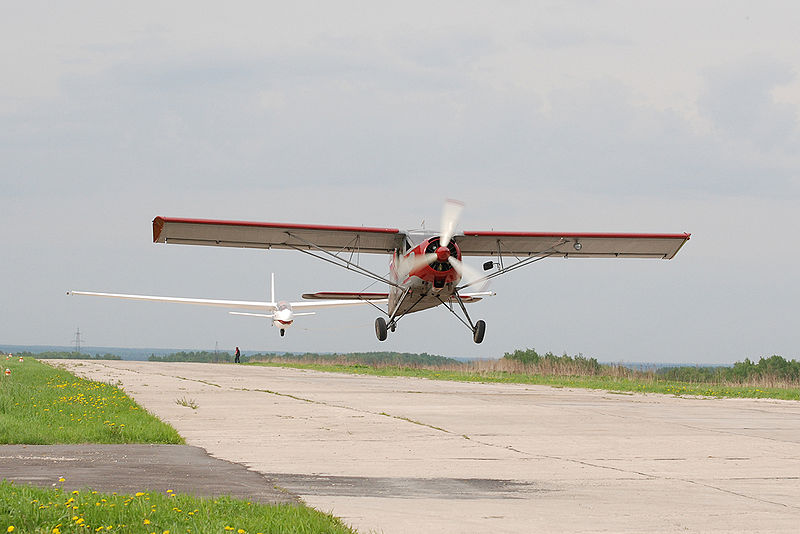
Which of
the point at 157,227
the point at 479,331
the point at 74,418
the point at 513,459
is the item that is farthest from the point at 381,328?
the point at 513,459

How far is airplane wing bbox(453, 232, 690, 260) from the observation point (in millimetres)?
31609

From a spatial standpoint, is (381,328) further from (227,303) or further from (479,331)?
Result: (227,303)

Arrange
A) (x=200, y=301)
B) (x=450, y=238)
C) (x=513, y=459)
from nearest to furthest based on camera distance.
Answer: (x=513, y=459)
(x=450, y=238)
(x=200, y=301)

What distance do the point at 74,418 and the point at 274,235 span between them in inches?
662

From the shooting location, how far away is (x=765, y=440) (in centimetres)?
1366

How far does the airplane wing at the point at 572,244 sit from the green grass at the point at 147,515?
962 inches

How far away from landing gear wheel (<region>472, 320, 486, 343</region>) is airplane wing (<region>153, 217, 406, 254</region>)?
147 inches

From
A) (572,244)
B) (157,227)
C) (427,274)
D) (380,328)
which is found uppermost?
(572,244)

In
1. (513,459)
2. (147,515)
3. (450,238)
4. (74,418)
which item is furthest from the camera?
(450,238)

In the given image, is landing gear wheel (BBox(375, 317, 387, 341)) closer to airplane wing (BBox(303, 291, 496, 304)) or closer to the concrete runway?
airplane wing (BBox(303, 291, 496, 304))

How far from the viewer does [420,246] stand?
2778cm

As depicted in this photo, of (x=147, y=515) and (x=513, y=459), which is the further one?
(x=513, y=459)

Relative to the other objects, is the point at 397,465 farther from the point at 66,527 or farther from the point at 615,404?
the point at 615,404

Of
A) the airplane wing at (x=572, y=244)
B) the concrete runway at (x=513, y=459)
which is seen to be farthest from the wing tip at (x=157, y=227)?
the airplane wing at (x=572, y=244)
